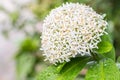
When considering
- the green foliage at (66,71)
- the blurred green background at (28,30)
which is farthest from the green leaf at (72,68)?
the blurred green background at (28,30)

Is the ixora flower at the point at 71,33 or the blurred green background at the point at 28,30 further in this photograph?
the blurred green background at the point at 28,30

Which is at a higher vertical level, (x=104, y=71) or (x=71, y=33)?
(x=71, y=33)

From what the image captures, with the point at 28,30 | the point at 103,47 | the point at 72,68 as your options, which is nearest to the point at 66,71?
the point at 72,68

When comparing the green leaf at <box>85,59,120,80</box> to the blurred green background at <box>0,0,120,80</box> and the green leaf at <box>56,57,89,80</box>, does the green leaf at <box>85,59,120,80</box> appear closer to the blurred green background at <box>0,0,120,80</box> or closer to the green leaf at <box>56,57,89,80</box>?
the green leaf at <box>56,57,89,80</box>

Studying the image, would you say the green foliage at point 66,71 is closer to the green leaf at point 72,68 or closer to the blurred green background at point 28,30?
the green leaf at point 72,68

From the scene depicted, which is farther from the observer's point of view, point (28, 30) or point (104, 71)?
point (28, 30)

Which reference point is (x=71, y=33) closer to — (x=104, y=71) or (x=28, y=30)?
(x=104, y=71)
